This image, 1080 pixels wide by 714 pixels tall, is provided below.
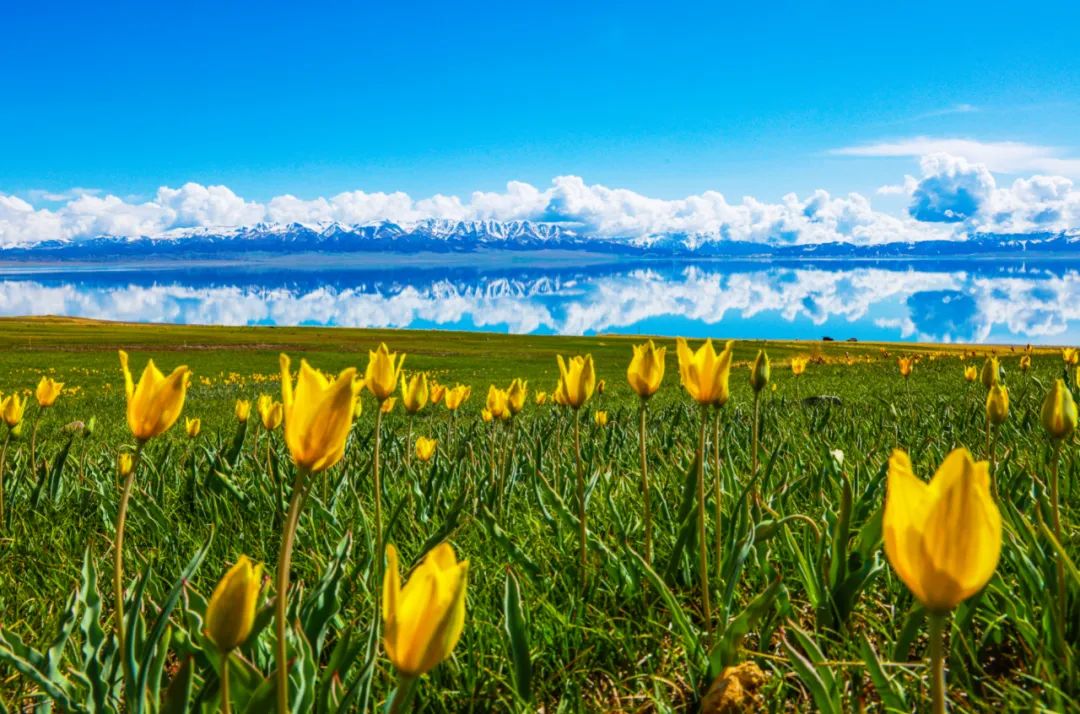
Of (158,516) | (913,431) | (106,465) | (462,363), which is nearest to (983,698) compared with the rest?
(158,516)

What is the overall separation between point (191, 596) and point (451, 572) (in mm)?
1317

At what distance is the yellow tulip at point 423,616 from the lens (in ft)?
3.15

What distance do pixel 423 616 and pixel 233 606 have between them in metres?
0.36

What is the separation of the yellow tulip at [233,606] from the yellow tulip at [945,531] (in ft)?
3.05

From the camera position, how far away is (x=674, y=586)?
263 centimetres

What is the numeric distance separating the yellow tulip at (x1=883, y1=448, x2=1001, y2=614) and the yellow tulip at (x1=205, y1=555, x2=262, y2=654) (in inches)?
36.6

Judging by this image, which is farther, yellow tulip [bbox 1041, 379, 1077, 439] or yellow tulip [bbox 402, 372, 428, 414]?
yellow tulip [bbox 402, 372, 428, 414]

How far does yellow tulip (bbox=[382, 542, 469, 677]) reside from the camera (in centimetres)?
96

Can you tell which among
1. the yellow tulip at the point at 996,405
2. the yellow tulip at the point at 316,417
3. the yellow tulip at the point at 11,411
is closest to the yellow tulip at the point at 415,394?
the yellow tulip at the point at 11,411

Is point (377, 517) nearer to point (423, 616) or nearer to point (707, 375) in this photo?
point (707, 375)

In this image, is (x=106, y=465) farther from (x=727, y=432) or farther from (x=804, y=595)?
(x=804, y=595)

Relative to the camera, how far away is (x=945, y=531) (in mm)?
889

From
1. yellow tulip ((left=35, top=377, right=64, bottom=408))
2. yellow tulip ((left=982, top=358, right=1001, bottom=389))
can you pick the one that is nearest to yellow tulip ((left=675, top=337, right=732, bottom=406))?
yellow tulip ((left=982, top=358, right=1001, bottom=389))

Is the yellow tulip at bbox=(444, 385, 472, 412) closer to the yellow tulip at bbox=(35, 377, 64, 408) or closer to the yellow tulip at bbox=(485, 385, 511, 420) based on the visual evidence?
the yellow tulip at bbox=(485, 385, 511, 420)
